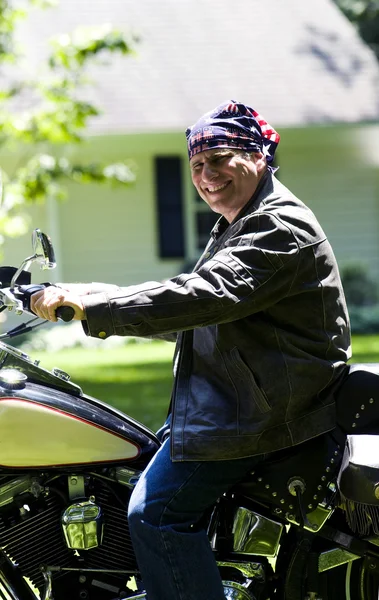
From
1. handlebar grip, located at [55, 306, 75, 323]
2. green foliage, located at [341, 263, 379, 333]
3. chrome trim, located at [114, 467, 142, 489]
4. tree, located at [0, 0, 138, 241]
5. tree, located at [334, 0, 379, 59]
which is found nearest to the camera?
handlebar grip, located at [55, 306, 75, 323]

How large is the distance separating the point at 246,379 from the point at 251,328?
6.5 inches

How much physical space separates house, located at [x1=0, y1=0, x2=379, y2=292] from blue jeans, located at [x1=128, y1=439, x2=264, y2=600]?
→ 41.1 ft

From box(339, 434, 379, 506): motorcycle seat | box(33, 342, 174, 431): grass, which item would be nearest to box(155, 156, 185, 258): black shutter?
box(33, 342, 174, 431): grass

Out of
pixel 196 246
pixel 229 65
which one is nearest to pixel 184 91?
pixel 229 65

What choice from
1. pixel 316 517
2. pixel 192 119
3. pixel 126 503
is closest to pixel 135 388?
pixel 126 503

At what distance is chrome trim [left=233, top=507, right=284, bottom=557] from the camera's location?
314cm

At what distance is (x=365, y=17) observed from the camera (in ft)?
99.2

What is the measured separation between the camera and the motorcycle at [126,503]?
10.2ft

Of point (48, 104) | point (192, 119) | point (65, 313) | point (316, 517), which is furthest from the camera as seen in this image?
point (192, 119)

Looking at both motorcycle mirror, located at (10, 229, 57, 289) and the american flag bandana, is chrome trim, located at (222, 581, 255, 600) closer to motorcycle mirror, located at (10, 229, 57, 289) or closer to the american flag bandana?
motorcycle mirror, located at (10, 229, 57, 289)

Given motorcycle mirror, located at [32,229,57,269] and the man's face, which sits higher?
the man's face

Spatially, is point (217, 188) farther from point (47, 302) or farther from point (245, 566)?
point (245, 566)

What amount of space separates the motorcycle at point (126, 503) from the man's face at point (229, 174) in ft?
2.08

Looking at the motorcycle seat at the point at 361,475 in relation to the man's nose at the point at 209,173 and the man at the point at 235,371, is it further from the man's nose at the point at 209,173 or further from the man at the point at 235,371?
the man's nose at the point at 209,173
